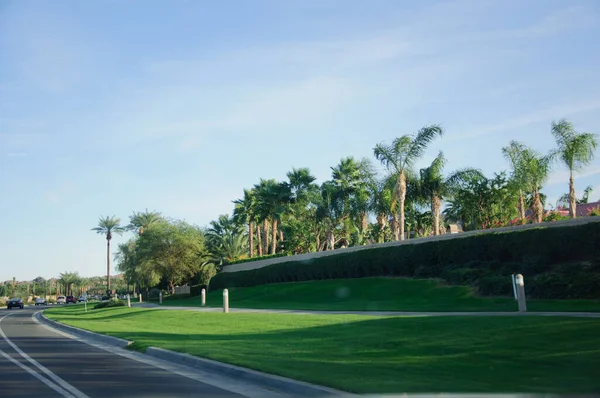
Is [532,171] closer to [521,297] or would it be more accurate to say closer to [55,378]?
[521,297]

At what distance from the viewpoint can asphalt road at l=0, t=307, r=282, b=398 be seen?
368 inches

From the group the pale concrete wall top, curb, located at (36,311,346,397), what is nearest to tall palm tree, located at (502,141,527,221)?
the pale concrete wall top

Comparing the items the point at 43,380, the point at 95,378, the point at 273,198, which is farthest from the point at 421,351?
the point at 273,198

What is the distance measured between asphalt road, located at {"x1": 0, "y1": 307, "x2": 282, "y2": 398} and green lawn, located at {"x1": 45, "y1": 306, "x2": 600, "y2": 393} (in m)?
1.10

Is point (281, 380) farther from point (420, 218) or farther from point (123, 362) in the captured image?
point (420, 218)

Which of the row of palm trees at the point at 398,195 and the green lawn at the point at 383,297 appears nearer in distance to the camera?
the green lawn at the point at 383,297

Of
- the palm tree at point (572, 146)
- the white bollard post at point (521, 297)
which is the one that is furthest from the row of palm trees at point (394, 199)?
the white bollard post at point (521, 297)

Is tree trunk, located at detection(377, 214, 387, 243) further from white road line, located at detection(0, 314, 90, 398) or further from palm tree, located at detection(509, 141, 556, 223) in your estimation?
white road line, located at detection(0, 314, 90, 398)

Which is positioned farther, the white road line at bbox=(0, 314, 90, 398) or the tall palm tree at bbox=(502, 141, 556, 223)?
the tall palm tree at bbox=(502, 141, 556, 223)

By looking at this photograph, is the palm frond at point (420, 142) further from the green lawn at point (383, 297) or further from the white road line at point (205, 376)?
the white road line at point (205, 376)

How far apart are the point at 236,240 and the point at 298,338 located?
54.8m

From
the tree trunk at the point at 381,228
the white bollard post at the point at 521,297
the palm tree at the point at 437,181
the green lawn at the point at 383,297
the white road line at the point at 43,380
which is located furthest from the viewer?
the tree trunk at the point at 381,228

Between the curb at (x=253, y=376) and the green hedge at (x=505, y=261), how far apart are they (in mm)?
15946

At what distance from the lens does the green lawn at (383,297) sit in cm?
2152
